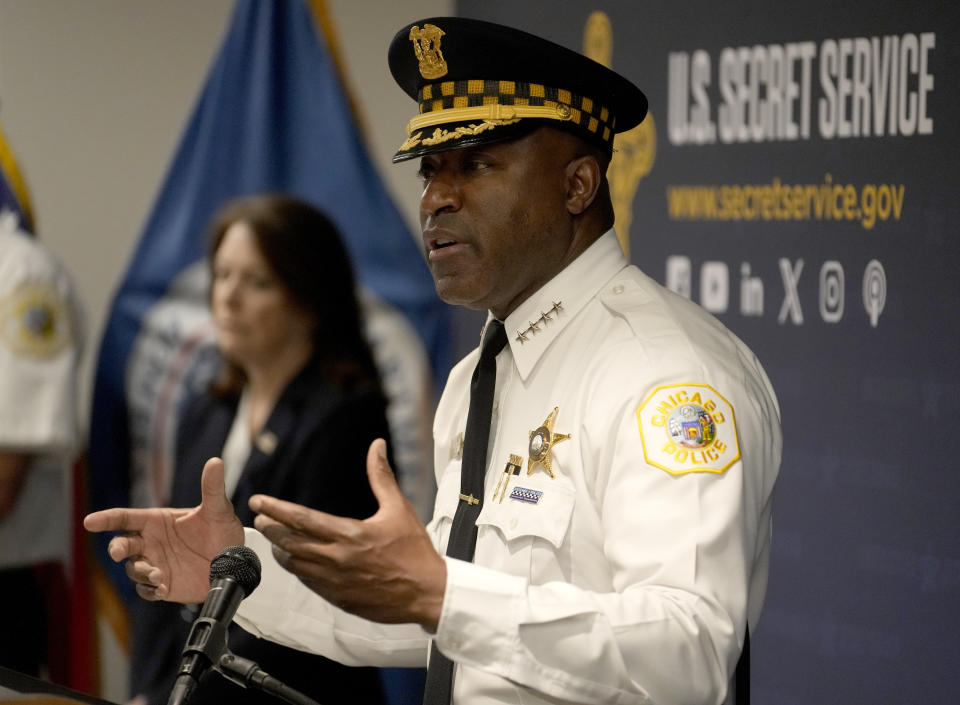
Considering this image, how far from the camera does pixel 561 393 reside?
160 cm

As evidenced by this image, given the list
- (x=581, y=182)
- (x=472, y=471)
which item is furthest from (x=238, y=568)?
(x=581, y=182)

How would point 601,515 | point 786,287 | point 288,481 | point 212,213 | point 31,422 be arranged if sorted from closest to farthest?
point 601,515
point 786,287
point 288,481
point 31,422
point 212,213

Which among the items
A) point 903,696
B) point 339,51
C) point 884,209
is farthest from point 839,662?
point 339,51

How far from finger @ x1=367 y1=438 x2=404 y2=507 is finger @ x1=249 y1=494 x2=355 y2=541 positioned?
0.07 m

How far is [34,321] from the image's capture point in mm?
3377

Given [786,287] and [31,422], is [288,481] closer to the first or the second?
[31,422]

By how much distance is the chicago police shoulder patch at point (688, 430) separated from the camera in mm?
1373

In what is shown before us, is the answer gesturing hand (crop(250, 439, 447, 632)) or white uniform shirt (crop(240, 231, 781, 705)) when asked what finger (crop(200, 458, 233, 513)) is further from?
gesturing hand (crop(250, 439, 447, 632))

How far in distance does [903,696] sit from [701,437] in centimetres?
112

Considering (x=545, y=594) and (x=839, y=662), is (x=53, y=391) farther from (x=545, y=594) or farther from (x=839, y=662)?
(x=545, y=594)

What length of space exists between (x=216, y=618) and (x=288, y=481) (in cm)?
158

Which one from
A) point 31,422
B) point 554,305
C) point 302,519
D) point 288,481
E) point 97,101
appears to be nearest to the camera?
point 302,519

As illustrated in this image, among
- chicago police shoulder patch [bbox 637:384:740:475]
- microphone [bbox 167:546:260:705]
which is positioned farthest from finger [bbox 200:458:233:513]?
chicago police shoulder patch [bbox 637:384:740:475]

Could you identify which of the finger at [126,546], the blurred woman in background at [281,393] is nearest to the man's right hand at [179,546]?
the finger at [126,546]
